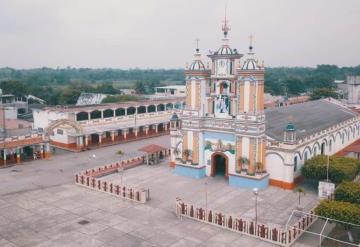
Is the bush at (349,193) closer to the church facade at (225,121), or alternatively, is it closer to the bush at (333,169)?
the bush at (333,169)

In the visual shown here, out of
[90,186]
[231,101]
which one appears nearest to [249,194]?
[231,101]

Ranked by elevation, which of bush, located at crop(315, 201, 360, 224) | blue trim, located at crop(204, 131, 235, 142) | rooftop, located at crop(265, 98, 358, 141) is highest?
rooftop, located at crop(265, 98, 358, 141)

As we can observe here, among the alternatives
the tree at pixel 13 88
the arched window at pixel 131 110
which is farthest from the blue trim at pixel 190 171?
the tree at pixel 13 88

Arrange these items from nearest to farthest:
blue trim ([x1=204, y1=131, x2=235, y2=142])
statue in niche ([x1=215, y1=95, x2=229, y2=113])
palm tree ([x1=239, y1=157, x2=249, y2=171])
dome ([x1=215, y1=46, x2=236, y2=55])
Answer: palm tree ([x1=239, y1=157, x2=249, y2=171]) → dome ([x1=215, y1=46, x2=236, y2=55]) → blue trim ([x1=204, y1=131, x2=235, y2=142]) → statue in niche ([x1=215, y1=95, x2=229, y2=113])

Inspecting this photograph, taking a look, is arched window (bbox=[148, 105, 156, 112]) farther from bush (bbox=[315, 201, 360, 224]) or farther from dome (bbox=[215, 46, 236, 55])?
bush (bbox=[315, 201, 360, 224])

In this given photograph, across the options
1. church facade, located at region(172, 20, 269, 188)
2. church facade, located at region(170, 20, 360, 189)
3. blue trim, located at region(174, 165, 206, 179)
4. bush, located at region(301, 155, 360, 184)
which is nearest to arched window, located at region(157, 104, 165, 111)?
church facade, located at region(170, 20, 360, 189)

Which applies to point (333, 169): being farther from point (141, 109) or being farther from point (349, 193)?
point (141, 109)
